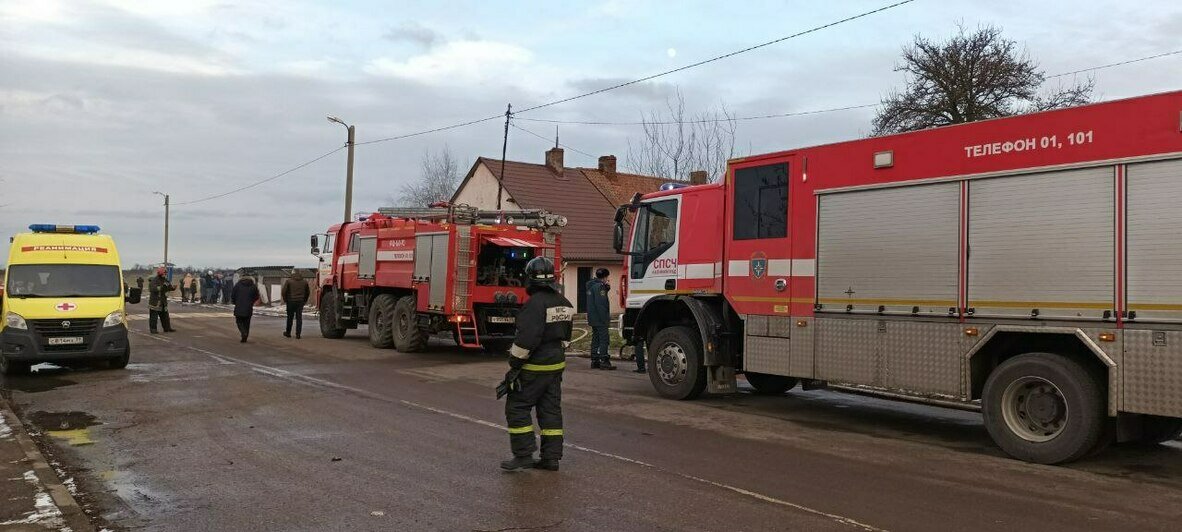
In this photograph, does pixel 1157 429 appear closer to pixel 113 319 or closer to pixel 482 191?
pixel 113 319

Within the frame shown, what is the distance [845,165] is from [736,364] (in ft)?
9.58

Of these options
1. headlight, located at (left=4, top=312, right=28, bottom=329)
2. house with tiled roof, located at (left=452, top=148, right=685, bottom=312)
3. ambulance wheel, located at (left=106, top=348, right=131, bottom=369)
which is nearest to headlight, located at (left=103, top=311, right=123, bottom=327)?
ambulance wheel, located at (left=106, top=348, right=131, bottom=369)

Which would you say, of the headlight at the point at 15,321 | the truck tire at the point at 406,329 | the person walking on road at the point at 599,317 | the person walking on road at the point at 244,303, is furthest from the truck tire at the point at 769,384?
the person walking on road at the point at 244,303

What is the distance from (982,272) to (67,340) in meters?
12.7

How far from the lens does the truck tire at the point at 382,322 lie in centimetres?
1852

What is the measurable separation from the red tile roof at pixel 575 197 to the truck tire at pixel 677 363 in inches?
818

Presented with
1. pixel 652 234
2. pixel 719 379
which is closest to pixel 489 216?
pixel 652 234

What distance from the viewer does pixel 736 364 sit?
10555mm

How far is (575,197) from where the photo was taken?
3616 cm

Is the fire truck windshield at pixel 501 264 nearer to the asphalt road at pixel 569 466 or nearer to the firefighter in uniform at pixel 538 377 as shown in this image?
the asphalt road at pixel 569 466

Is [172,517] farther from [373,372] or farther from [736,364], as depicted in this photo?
[373,372]

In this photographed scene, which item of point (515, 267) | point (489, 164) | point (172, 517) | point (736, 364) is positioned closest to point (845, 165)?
point (736, 364)

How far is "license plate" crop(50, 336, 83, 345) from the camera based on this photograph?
12805 mm

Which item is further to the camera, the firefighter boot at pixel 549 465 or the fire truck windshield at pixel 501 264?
the fire truck windshield at pixel 501 264
